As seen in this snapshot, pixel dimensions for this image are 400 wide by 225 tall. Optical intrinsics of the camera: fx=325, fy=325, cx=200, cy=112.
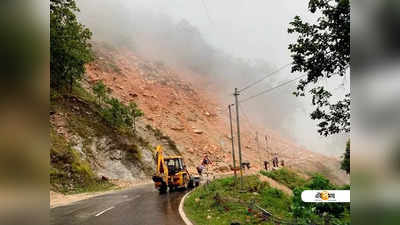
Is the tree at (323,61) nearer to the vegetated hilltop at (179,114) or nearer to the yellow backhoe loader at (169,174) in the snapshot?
the yellow backhoe loader at (169,174)

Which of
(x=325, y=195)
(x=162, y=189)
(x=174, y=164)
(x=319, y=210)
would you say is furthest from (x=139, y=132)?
(x=325, y=195)

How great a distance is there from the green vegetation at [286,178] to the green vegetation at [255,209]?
394 inches

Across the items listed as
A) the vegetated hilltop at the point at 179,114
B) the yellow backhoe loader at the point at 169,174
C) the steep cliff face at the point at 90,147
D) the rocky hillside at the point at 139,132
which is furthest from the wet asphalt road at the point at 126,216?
the vegetated hilltop at the point at 179,114

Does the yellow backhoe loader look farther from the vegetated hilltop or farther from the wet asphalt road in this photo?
the vegetated hilltop

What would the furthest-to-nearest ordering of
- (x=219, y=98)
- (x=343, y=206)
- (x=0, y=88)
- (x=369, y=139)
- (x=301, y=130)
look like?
(x=301, y=130), (x=219, y=98), (x=343, y=206), (x=369, y=139), (x=0, y=88)

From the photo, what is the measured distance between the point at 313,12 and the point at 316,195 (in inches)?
440

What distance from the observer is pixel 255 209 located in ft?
45.2

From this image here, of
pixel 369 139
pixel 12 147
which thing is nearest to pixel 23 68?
pixel 12 147

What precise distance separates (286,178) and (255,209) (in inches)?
893

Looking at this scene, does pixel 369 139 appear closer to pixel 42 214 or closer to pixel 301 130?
pixel 42 214

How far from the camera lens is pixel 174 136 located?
72188mm

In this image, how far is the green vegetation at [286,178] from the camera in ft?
110

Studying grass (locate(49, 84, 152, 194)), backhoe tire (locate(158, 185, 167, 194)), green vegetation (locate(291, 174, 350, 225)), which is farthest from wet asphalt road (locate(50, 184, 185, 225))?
grass (locate(49, 84, 152, 194))

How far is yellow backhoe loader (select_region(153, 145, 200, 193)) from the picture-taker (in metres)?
23.2
